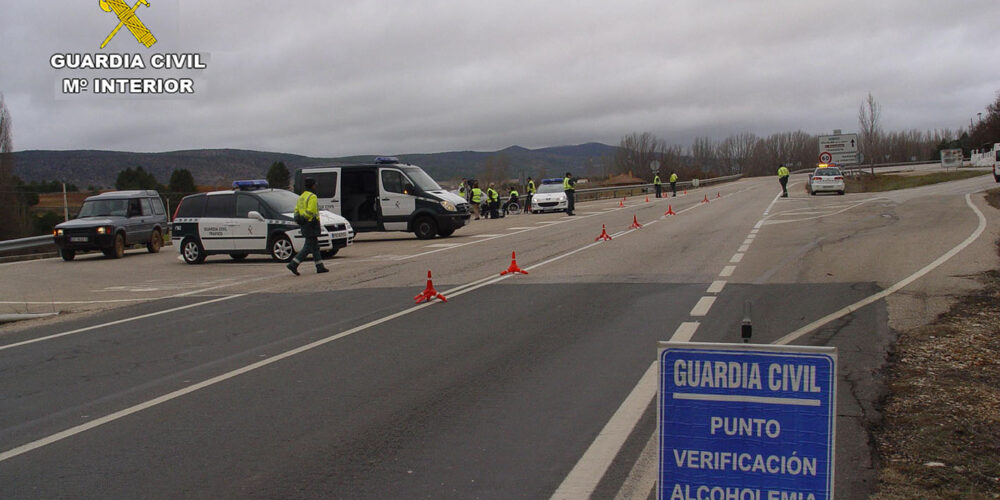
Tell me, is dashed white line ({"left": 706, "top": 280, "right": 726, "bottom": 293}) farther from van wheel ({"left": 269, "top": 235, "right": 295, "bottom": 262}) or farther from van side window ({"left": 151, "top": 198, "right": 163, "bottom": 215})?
van side window ({"left": 151, "top": 198, "right": 163, "bottom": 215})

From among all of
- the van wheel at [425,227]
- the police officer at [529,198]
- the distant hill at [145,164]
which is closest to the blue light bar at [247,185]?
the van wheel at [425,227]

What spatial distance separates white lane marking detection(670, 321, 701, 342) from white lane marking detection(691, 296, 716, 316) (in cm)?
63

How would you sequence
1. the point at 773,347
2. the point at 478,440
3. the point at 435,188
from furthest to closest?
the point at 435,188
the point at 478,440
the point at 773,347

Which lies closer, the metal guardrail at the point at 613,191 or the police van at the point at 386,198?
the police van at the point at 386,198

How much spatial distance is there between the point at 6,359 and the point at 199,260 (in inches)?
462

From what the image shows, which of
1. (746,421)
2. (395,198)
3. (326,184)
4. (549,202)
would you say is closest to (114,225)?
(326,184)

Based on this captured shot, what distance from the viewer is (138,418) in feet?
21.8

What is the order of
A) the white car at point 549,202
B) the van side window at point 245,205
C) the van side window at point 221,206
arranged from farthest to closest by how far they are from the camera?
1. the white car at point 549,202
2. the van side window at point 221,206
3. the van side window at point 245,205

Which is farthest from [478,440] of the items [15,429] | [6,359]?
[6,359]

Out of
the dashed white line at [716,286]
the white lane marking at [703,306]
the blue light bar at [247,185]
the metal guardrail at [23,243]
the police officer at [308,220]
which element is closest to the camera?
the white lane marking at [703,306]

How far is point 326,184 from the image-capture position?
1027 inches

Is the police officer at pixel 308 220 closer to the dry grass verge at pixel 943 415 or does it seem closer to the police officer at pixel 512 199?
the dry grass verge at pixel 943 415

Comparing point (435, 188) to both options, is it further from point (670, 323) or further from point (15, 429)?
point (15, 429)

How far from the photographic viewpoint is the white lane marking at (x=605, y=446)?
15.7ft
